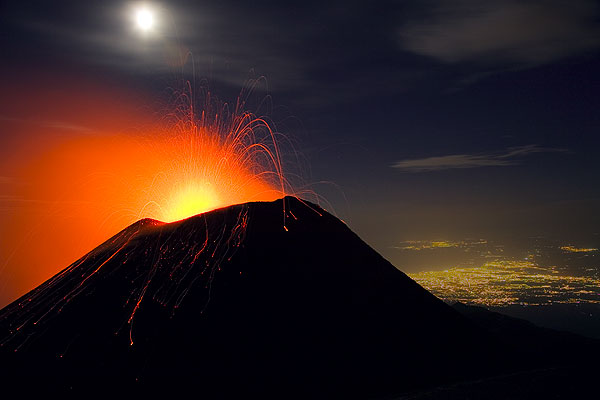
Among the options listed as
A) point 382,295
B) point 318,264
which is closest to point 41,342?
point 318,264

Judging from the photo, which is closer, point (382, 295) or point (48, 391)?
point (48, 391)

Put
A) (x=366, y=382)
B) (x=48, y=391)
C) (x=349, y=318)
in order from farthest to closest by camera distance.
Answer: (x=349, y=318) < (x=366, y=382) < (x=48, y=391)

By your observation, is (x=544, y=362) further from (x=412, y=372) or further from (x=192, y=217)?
(x=192, y=217)

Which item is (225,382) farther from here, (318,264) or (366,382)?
(318,264)

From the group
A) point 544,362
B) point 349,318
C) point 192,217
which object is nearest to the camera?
point 349,318

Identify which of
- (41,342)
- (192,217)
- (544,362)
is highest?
(192,217)

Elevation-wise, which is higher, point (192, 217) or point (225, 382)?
point (192, 217)

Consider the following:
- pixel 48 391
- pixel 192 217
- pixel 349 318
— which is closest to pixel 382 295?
pixel 349 318
